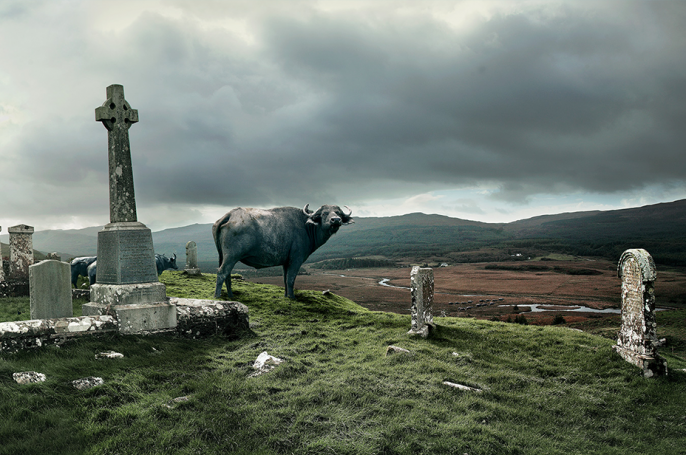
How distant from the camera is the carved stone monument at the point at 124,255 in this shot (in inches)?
354

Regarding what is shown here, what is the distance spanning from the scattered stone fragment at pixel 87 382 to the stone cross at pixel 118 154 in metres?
4.42

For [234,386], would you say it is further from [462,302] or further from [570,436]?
[462,302]

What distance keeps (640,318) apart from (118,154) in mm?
13507

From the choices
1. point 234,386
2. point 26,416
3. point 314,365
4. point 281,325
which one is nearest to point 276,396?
point 234,386

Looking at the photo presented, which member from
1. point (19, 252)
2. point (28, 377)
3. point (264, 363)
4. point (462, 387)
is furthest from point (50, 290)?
point (19, 252)

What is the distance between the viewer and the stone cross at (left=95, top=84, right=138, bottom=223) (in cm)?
954

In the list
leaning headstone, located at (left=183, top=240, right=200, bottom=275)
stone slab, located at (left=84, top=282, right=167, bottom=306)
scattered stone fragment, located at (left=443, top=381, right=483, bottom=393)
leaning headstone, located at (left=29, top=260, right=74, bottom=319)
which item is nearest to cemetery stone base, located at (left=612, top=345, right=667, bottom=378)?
scattered stone fragment, located at (left=443, top=381, right=483, bottom=393)

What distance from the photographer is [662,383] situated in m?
8.63

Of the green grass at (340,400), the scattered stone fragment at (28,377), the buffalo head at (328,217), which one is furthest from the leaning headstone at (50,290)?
the buffalo head at (328,217)

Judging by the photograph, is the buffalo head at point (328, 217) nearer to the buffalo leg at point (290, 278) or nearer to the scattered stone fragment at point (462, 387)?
the buffalo leg at point (290, 278)

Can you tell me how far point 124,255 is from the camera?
9.24 metres

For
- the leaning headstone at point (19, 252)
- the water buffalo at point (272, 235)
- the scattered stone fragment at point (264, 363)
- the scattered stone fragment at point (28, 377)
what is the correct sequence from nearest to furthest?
the scattered stone fragment at point (28, 377) < the scattered stone fragment at point (264, 363) < the water buffalo at point (272, 235) < the leaning headstone at point (19, 252)

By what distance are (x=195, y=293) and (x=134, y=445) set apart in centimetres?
1375

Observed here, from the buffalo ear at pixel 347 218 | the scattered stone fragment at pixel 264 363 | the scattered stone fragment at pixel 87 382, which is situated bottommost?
the scattered stone fragment at pixel 264 363
